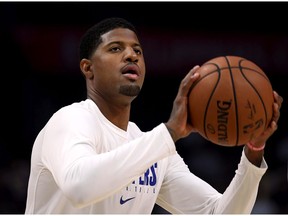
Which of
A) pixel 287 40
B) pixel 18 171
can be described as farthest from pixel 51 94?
pixel 287 40

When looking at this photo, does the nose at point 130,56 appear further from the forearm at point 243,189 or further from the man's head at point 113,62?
the forearm at point 243,189

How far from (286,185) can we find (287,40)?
2062mm

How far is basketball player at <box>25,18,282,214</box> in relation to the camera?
9.50ft

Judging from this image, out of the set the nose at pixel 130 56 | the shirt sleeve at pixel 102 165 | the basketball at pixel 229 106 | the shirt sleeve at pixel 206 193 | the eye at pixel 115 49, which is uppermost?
the eye at pixel 115 49

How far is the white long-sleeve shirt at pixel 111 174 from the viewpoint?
9.44 feet

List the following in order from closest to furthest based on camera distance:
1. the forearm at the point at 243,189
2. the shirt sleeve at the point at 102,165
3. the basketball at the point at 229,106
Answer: the shirt sleeve at the point at 102,165 → the basketball at the point at 229,106 → the forearm at the point at 243,189

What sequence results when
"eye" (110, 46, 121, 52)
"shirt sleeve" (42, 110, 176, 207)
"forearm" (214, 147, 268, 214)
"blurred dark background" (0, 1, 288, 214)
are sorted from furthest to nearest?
"blurred dark background" (0, 1, 288, 214)
"eye" (110, 46, 121, 52)
"forearm" (214, 147, 268, 214)
"shirt sleeve" (42, 110, 176, 207)

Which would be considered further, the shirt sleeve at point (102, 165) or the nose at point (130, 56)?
the nose at point (130, 56)

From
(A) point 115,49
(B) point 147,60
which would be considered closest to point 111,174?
(A) point 115,49

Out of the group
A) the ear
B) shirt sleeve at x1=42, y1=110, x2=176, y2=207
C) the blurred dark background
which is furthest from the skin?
the blurred dark background

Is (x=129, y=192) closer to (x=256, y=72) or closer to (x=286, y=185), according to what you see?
(x=256, y=72)

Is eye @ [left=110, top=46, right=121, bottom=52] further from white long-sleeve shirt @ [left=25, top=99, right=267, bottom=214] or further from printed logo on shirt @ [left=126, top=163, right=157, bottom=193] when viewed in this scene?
printed logo on shirt @ [left=126, top=163, right=157, bottom=193]

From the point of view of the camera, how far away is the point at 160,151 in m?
2.92

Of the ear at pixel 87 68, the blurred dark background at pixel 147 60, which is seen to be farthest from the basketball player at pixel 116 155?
the blurred dark background at pixel 147 60
